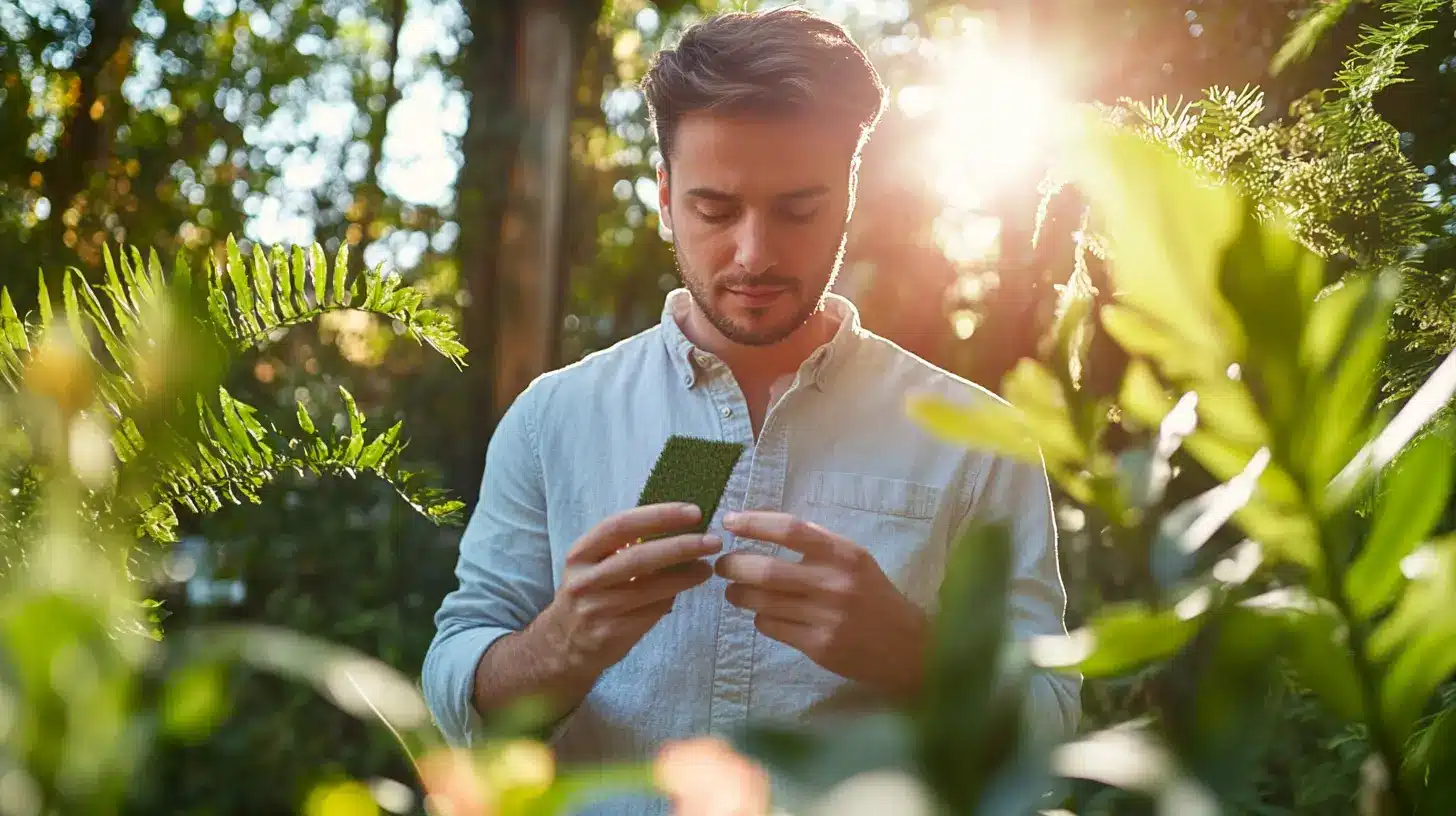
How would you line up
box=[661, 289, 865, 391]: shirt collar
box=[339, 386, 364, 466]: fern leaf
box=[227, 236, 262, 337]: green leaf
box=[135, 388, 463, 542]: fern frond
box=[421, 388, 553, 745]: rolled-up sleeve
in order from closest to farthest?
1. box=[135, 388, 463, 542]: fern frond
2. box=[227, 236, 262, 337]: green leaf
3. box=[339, 386, 364, 466]: fern leaf
4. box=[421, 388, 553, 745]: rolled-up sleeve
5. box=[661, 289, 865, 391]: shirt collar

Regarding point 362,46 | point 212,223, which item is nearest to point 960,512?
point 212,223

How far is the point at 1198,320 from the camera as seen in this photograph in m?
0.24

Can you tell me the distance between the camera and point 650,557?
129 centimetres

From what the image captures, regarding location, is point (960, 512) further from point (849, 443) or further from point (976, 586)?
point (976, 586)

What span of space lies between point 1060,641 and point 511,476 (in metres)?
1.67

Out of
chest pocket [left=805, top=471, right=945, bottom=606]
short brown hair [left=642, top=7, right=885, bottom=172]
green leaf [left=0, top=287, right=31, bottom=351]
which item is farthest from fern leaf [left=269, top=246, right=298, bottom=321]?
chest pocket [left=805, top=471, right=945, bottom=606]

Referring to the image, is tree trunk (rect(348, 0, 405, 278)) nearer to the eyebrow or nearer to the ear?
the ear

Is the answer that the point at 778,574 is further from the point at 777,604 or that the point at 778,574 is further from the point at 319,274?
the point at 319,274

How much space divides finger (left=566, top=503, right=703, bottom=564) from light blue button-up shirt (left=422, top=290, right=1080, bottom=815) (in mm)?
391

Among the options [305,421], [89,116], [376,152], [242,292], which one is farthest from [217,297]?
[376,152]

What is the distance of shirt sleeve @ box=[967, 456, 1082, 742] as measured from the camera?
4.86 ft

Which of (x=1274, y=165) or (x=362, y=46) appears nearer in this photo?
(x=1274, y=165)

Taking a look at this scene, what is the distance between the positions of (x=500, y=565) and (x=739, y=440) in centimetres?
41

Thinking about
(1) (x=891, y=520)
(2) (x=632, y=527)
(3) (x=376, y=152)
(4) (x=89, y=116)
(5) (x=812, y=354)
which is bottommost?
(1) (x=891, y=520)
